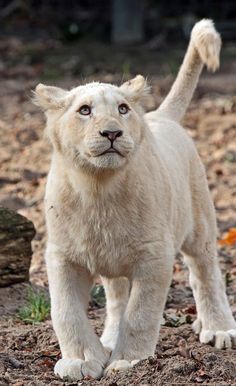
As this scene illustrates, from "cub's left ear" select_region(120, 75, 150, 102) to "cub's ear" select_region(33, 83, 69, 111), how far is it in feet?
1.00

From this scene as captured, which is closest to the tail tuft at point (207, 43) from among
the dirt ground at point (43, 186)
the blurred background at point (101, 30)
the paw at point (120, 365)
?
the dirt ground at point (43, 186)

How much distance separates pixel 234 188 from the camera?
32.0ft

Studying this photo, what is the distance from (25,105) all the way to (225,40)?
15.4ft

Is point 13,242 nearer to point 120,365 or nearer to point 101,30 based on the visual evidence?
point 120,365

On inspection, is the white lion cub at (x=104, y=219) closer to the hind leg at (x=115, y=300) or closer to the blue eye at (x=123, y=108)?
the blue eye at (x=123, y=108)

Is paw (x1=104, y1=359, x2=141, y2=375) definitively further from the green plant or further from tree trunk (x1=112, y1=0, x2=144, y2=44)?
tree trunk (x1=112, y1=0, x2=144, y2=44)

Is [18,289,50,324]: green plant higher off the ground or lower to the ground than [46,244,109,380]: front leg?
lower

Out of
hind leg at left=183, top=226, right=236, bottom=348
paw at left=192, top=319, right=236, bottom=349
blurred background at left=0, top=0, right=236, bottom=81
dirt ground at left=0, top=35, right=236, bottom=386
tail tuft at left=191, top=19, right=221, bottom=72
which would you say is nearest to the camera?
dirt ground at left=0, top=35, right=236, bottom=386

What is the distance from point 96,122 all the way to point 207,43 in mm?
1597

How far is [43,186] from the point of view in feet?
32.0

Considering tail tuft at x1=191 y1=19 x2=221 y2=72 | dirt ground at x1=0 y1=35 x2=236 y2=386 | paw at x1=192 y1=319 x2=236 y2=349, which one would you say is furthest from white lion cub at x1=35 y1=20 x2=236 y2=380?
tail tuft at x1=191 y1=19 x2=221 y2=72

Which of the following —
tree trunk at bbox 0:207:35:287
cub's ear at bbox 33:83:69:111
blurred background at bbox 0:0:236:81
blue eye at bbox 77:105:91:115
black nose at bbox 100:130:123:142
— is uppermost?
blurred background at bbox 0:0:236:81

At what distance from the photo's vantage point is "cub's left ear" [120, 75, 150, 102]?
5.38 metres

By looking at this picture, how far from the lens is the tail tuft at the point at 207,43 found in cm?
632
